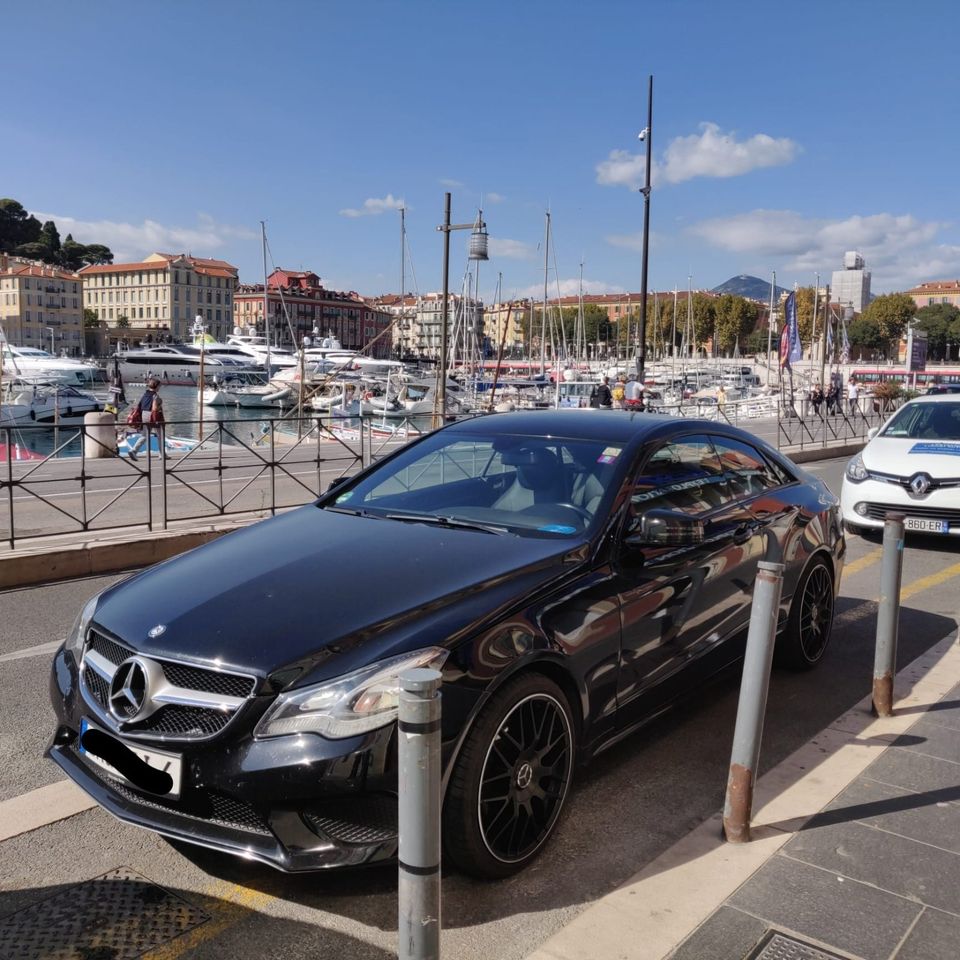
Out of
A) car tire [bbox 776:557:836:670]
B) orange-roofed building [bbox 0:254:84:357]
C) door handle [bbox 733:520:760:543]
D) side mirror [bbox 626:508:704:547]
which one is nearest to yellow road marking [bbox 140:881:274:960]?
side mirror [bbox 626:508:704:547]

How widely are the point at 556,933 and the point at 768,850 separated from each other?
0.97 meters

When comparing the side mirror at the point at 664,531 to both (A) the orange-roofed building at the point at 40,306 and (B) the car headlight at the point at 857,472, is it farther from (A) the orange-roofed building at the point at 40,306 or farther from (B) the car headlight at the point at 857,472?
(A) the orange-roofed building at the point at 40,306

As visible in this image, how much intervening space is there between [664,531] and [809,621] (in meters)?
2.14

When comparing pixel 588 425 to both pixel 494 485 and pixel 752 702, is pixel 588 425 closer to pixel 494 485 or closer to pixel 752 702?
pixel 494 485

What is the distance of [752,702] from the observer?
3348 millimetres

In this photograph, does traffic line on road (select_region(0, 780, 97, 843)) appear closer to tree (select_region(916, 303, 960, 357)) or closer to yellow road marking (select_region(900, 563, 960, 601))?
yellow road marking (select_region(900, 563, 960, 601))

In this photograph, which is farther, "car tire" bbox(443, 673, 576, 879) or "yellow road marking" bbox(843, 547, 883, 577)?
"yellow road marking" bbox(843, 547, 883, 577)

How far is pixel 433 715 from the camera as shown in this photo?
2166mm

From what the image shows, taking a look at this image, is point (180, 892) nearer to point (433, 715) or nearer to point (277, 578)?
point (277, 578)

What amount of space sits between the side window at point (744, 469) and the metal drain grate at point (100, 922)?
332 cm

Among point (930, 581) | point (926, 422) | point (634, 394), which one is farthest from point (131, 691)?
point (634, 394)

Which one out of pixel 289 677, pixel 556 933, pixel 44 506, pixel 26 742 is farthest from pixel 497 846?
pixel 44 506

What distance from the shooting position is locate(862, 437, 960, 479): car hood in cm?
927

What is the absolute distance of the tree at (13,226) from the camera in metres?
168
